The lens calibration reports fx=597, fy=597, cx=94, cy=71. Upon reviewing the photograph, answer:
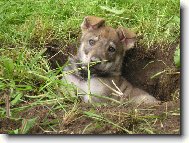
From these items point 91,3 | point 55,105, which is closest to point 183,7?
point 55,105

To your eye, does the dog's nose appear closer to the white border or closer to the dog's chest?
the dog's chest

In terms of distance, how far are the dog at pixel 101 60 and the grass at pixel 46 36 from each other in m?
0.22

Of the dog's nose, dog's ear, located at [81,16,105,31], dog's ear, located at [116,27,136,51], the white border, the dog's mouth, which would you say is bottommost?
the white border

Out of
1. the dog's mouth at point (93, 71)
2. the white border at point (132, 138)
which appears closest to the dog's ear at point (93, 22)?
the dog's mouth at point (93, 71)

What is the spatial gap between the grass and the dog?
0.22m

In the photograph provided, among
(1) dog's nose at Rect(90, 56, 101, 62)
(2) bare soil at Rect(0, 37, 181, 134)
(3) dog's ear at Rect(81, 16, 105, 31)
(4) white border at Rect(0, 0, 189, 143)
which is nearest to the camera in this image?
(4) white border at Rect(0, 0, 189, 143)

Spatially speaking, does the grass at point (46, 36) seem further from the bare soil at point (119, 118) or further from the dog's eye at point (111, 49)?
the dog's eye at point (111, 49)

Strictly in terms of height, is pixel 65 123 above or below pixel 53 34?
below

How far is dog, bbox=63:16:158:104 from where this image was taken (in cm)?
550

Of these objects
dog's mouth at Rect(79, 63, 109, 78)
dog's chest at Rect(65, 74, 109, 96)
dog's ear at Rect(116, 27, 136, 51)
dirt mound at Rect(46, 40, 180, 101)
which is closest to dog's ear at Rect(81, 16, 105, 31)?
dog's ear at Rect(116, 27, 136, 51)

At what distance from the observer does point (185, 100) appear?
13.7ft

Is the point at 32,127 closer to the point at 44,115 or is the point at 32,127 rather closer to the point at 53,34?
the point at 44,115

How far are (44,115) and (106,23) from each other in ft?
6.13

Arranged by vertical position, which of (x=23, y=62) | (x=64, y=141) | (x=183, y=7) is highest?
(x=183, y=7)
